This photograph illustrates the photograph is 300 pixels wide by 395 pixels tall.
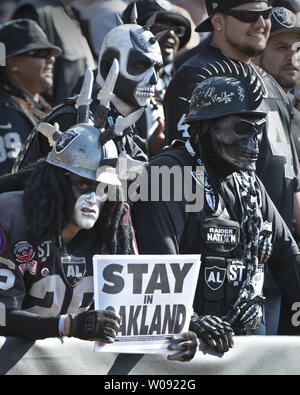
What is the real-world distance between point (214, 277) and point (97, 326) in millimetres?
1236

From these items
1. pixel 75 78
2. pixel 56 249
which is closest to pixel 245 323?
pixel 56 249

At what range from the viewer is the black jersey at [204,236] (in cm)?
534

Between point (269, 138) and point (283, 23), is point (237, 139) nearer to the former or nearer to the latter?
point (269, 138)

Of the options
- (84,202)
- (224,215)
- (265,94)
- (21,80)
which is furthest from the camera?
(21,80)

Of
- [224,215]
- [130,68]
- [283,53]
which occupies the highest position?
[130,68]

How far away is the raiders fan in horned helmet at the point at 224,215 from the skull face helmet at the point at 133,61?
0.70 metres

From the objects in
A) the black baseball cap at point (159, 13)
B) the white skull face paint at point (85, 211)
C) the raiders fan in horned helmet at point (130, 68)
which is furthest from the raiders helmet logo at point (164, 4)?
the white skull face paint at point (85, 211)

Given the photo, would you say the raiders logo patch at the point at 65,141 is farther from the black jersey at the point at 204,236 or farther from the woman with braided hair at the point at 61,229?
the black jersey at the point at 204,236

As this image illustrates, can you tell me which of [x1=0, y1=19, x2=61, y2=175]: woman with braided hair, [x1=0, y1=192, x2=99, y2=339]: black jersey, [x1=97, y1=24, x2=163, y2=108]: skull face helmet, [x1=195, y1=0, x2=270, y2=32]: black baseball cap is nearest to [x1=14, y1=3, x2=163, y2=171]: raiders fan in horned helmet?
[x1=97, y1=24, x2=163, y2=108]: skull face helmet

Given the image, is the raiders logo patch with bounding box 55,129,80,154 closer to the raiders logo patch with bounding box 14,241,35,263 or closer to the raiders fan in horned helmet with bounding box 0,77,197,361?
the raiders fan in horned helmet with bounding box 0,77,197,361

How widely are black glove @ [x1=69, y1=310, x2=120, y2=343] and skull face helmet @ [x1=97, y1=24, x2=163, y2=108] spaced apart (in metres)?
2.32

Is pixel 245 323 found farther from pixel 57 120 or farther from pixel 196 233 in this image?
pixel 57 120

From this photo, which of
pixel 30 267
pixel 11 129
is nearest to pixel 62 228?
pixel 30 267

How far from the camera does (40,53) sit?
751cm
